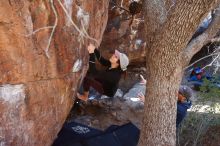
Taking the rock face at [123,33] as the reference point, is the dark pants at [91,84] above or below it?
below

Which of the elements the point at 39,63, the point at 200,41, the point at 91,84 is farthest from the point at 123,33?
the point at 39,63

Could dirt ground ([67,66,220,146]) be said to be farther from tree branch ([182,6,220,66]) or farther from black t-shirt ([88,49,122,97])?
tree branch ([182,6,220,66])

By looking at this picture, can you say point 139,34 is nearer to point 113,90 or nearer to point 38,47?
point 113,90

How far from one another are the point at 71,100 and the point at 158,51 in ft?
4.59

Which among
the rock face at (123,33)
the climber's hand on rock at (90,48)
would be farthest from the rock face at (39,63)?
the rock face at (123,33)

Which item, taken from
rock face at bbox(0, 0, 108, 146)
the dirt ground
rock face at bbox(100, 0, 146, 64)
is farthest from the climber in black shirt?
rock face at bbox(100, 0, 146, 64)

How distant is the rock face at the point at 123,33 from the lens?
8211 millimetres

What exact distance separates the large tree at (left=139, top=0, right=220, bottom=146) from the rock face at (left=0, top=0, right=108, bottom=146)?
2.84 feet

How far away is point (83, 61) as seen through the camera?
17.4 ft

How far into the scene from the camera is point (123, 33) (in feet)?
28.4

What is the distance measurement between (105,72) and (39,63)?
1156 millimetres

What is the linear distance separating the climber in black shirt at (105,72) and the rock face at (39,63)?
0.62 feet

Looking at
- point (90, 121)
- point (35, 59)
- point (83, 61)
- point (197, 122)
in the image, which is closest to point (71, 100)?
point (83, 61)

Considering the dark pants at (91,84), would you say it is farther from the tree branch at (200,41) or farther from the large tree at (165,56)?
the tree branch at (200,41)
